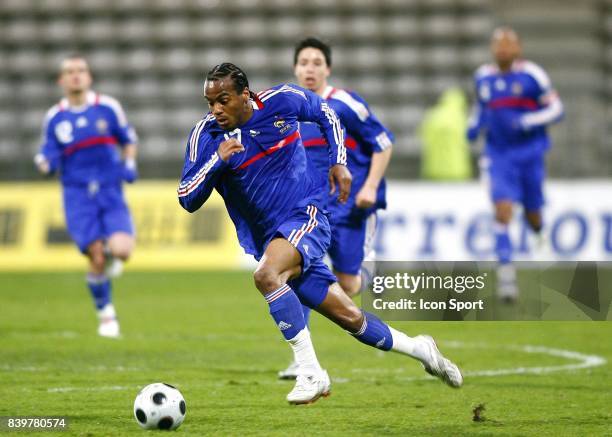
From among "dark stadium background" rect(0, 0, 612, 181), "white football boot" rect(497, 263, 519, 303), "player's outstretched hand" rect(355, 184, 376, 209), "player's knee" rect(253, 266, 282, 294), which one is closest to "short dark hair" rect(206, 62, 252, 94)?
"player's knee" rect(253, 266, 282, 294)

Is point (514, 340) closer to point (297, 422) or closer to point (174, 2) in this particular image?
point (297, 422)

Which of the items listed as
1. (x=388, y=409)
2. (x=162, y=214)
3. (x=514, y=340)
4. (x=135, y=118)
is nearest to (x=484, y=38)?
(x=135, y=118)

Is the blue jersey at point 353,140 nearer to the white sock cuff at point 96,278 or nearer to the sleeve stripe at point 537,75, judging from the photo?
the white sock cuff at point 96,278

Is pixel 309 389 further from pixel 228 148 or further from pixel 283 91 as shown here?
pixel 283 91

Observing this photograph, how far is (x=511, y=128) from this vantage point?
12898mm

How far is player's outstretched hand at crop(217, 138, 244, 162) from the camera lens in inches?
230

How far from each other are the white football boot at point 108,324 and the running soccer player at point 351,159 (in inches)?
109

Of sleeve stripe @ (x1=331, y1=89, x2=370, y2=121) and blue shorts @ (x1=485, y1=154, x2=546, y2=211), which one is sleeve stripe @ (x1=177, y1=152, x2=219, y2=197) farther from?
blue shorts @ (x1=485, y1=154, x2=546, y2=211)

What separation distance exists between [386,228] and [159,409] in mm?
10925

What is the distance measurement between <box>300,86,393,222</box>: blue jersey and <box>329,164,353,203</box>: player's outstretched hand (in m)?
1.00

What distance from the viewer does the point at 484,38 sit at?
880 inches

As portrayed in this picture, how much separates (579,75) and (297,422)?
56.1ft

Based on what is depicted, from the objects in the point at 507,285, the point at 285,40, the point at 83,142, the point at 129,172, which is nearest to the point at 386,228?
the point at 507,285

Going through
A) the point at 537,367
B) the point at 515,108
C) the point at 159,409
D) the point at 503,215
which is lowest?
the point at 503,215
